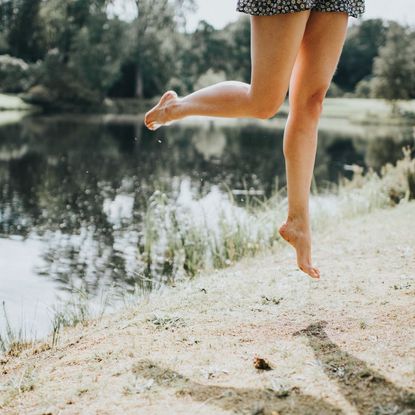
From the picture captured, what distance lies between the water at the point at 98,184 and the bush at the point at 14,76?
11244mm

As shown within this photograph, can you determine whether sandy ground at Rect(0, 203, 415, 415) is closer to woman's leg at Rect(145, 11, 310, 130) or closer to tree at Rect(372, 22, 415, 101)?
woman's leg at Rect(145, 11, 310, 130)

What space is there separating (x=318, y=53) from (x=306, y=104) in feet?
0.68

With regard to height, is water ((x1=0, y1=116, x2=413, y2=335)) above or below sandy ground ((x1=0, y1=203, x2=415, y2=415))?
below

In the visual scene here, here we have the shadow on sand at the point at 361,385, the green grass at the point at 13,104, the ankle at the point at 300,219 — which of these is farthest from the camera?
the green grass at the point at 13,104

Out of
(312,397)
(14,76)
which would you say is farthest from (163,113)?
(14,76)

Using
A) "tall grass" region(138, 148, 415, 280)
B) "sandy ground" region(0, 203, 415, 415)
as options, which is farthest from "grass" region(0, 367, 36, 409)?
"tall grass" region(138, 148, 415, 280)

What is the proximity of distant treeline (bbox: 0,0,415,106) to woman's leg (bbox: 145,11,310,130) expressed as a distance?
104 feet

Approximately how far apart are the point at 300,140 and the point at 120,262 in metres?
4.01

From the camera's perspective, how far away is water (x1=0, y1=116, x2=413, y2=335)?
5434 millimetres

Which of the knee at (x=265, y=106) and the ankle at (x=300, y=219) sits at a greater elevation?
the knee at (x=265, y=106)

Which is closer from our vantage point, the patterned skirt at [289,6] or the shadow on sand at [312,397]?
the shadow on sand at [312,397]

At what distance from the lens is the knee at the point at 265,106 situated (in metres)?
2.25

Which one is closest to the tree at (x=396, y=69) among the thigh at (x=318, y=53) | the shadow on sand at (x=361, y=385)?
the thigh at (x=318, y=53)

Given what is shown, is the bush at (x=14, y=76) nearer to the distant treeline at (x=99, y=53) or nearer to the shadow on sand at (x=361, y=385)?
the distant treeline at (x=99, y=53)
